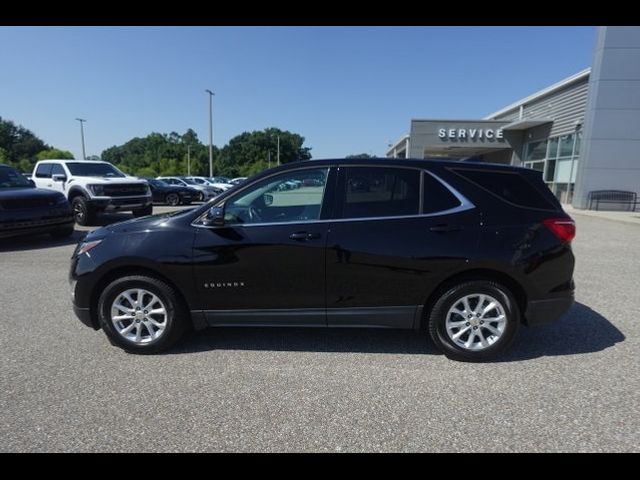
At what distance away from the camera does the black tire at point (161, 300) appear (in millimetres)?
3369

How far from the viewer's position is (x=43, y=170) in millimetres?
11750

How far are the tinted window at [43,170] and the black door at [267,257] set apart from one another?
11302mm

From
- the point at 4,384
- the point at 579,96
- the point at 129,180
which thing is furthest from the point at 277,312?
the point at 579,96

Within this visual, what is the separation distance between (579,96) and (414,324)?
21.1 meters

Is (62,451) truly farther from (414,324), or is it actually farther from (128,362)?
(414,324)

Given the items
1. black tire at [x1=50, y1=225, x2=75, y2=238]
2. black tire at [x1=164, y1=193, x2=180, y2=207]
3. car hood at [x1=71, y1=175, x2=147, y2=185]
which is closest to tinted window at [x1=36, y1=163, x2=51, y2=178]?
car hood at [x1=71, y1=175, x2=147, y2=185]

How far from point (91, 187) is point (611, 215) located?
62.2 ft

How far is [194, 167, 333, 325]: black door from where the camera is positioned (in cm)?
324

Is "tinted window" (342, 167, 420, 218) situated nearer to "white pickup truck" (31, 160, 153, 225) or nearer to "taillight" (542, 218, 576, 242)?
"taillight" (542, 218, 576, 242)

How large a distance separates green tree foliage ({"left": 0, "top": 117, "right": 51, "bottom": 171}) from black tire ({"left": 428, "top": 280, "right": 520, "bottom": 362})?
9283 centimetres

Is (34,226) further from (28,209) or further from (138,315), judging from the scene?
(138,315)

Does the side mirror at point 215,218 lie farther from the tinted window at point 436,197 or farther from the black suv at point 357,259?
the tinted window at point 436,197

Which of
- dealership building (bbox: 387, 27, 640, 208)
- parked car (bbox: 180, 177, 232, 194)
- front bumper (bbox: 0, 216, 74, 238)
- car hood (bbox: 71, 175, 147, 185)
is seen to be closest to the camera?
front bumper (bbox: 0, 216, 74, 238)

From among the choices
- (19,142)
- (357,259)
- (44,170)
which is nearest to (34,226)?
(44,170)
